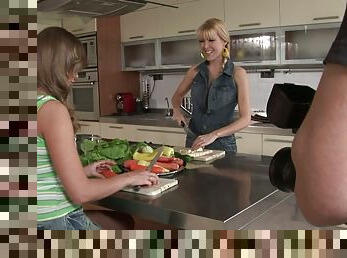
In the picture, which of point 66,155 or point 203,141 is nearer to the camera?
point 66,155

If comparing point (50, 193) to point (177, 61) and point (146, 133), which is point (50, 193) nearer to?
point (146, 133)

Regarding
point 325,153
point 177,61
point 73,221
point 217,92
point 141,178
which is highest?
point 177,61

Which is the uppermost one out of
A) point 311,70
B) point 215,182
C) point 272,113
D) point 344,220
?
point 311,70

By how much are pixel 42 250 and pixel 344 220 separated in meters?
0.31

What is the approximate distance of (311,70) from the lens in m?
2.87

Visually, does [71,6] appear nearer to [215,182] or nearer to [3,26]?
[215,182]

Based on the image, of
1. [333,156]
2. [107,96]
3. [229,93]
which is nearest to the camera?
[333,156]

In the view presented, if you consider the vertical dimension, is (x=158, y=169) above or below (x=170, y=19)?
below

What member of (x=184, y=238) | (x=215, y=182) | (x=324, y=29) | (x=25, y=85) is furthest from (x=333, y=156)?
(x=324, y=29)

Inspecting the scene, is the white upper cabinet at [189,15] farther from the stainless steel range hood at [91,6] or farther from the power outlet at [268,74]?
the stainless steel range hood at [91,6]

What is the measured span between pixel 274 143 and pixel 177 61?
47.8 inches

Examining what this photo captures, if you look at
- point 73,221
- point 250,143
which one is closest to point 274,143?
point 250,143

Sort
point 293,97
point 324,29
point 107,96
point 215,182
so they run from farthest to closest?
point 107,96, point 324,29, point 215,182, point 293,97

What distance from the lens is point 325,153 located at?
40 centimetres
